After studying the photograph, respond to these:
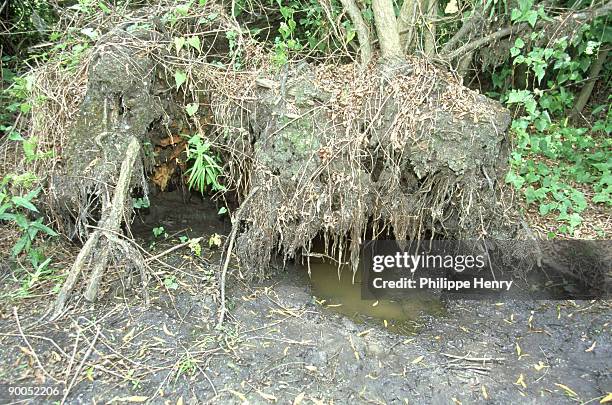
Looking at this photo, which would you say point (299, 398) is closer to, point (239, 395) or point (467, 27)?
point (239, 395)

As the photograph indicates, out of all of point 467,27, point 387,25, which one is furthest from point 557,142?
point 387,25

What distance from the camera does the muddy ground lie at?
2.68 m

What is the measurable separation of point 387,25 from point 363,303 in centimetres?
220

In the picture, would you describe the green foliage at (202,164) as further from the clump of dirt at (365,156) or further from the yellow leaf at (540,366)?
the yellow leaf at (540,366)

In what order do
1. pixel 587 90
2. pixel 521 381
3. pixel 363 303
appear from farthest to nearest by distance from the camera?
1. pixel 587 90
2. pixel 363 303
3. pixel 521 381

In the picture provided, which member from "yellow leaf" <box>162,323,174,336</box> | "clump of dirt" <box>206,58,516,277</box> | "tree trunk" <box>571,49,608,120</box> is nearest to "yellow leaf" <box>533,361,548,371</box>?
"clump of dirt" <box>206,58,516,277</box>

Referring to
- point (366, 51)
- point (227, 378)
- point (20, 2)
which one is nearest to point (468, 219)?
point (366, 51)

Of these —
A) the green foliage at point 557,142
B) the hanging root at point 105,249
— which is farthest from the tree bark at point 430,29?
the hanging root at point 105,249

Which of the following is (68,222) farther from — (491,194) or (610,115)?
(610,115)

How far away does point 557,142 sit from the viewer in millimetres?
5238

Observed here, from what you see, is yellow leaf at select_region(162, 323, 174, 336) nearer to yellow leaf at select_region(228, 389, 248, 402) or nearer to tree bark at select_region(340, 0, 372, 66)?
yellow leaf at select_region(228, 389, 248, 402)

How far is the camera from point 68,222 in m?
3.58

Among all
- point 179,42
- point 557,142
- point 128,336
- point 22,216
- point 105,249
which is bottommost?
point 128,336

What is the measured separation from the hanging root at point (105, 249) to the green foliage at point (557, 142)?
3006mm
